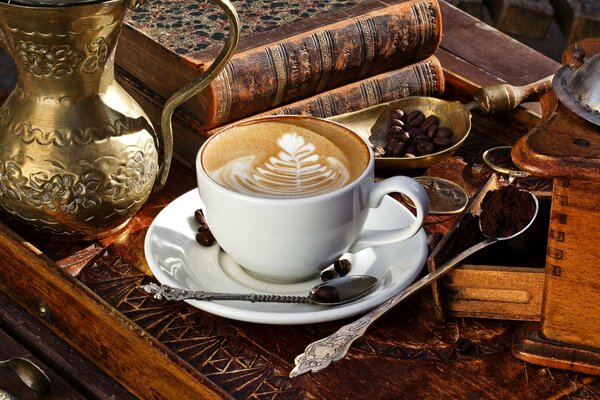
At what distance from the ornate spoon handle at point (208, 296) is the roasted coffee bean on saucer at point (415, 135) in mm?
464

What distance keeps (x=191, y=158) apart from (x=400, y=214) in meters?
0.43

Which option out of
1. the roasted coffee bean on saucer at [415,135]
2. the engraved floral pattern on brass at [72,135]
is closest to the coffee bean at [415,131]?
the roasted coffee bean on saucer at [415,135]

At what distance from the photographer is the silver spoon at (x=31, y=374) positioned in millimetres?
1354

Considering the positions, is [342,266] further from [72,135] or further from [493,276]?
[72,135]

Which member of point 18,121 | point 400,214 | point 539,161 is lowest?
point 400,214

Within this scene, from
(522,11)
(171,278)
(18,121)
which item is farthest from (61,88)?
(522,11)

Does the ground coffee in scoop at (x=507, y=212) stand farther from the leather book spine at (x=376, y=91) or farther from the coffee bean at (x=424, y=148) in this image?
the leather book spine at (x=376, y=91)

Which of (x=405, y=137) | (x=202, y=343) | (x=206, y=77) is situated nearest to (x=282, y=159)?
(x=206, y=77)

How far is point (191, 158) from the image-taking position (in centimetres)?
173

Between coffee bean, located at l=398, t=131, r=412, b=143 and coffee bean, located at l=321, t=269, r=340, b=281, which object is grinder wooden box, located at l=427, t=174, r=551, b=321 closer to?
coffee bean, located at l=321, t=269, r=340, b=281

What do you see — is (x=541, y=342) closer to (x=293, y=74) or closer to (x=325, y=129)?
(x=325, y=129)

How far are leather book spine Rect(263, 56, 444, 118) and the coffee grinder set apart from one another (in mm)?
556

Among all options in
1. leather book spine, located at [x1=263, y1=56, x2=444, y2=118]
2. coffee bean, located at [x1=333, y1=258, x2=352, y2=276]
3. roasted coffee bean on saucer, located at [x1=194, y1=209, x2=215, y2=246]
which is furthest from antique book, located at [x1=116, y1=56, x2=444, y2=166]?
coffee bean, located at [x1=333, y1=258, x2=352, y2=276]

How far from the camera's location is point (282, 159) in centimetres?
138
